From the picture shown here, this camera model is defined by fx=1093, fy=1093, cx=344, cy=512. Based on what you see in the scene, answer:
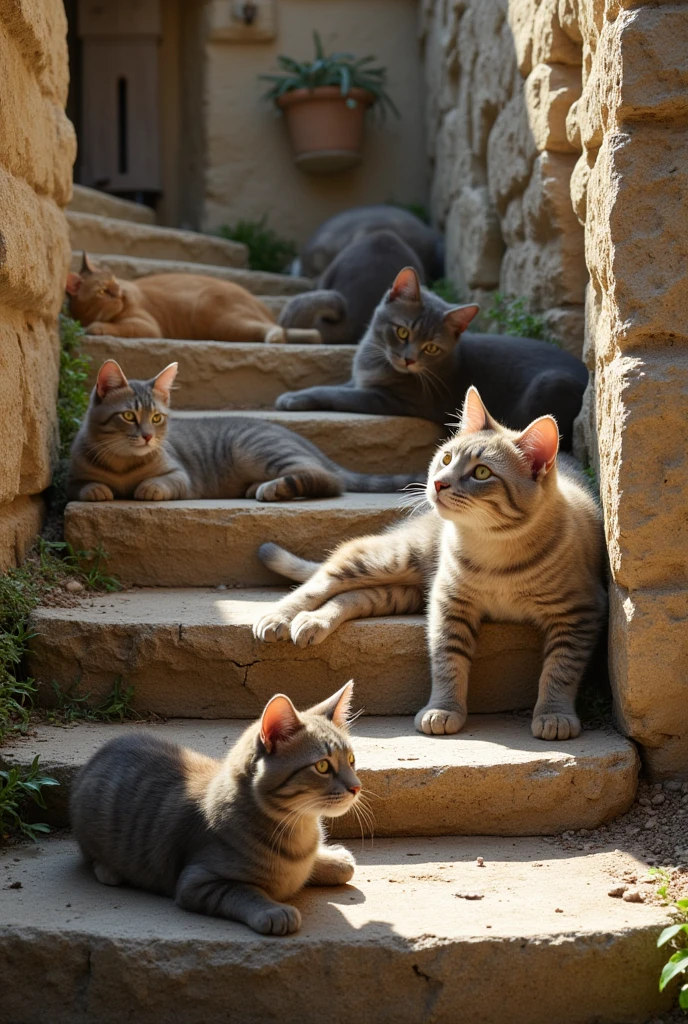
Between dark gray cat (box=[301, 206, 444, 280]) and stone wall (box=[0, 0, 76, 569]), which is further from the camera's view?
dark gray cat (box=[301, 206, 444, 280])

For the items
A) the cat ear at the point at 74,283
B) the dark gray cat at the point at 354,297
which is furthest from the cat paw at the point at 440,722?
the dark gray cat at the point at 354,297

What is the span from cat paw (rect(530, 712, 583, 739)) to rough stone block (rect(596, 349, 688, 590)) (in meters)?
0.47

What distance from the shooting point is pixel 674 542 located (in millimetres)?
3121

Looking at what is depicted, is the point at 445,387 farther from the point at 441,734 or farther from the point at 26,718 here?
the point at 26,718

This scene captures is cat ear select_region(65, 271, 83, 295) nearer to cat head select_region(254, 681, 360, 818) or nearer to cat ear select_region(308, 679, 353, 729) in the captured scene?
cat ear select_region(308, 679, 353, 729)

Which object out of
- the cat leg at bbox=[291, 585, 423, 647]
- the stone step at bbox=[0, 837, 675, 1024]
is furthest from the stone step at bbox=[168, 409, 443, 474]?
the stone step at bbox=[0, 837, 675, 1024]

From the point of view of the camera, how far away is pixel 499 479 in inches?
134

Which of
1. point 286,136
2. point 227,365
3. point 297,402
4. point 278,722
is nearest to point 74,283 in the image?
point 227,365

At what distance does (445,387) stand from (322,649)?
2107 millimetres

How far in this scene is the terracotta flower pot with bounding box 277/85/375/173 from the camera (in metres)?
7.99

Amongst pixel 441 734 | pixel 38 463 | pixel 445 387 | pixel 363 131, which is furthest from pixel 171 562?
pixel 363 131

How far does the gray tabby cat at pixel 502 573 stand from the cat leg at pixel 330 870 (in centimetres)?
65

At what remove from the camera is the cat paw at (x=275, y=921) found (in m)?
2.52

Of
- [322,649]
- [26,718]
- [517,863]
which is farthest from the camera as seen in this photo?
[322,649]
